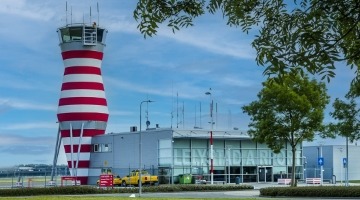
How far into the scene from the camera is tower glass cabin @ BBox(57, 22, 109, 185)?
73.2 meters

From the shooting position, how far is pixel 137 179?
64.8 metres

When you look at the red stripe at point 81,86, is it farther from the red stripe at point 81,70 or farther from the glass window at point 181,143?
the glass window at point 181,143

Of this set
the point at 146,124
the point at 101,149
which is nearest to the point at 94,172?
the point at 101,149

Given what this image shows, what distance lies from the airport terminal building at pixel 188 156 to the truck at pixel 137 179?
2281 millimetres

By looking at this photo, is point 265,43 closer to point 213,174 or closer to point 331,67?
point 331,67

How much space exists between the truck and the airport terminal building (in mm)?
2281

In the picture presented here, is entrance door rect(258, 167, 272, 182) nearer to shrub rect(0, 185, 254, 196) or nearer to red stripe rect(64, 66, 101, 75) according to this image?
shrub rect(0, 185, 254, 196)

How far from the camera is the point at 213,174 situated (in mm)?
70500

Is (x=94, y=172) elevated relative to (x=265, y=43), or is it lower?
lower

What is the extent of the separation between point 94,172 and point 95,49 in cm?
1472

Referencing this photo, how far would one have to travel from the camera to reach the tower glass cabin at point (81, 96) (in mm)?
73188

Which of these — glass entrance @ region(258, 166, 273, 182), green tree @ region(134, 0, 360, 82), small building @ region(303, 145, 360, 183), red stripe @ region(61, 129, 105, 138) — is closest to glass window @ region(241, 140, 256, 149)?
glass entrance @ region(258, 166, 273, 182)

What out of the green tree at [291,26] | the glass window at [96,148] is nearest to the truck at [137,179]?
the glass window at [96,148]

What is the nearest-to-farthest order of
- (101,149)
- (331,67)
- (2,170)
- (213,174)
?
(331,67) → (213,174) → (101,149) → (2,170)
